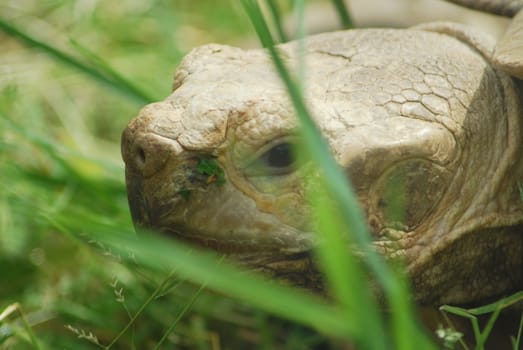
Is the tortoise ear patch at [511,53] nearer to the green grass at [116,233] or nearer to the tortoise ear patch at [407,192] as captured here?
the tortoise ear patch at [407,192]

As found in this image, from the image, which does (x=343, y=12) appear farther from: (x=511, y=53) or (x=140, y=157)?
(x=140, y=157)

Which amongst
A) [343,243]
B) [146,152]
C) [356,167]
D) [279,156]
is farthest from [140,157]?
[343,243]

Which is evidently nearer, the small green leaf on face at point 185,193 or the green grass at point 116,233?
the green grass at point 116,233

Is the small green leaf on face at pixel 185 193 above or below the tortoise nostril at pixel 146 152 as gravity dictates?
below

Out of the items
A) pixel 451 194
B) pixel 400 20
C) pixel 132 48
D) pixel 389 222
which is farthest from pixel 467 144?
pixel 132 48

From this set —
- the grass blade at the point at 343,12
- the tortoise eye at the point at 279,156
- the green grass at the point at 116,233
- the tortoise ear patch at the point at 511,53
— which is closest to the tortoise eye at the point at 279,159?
the tortoise eye at the point at 279,156
